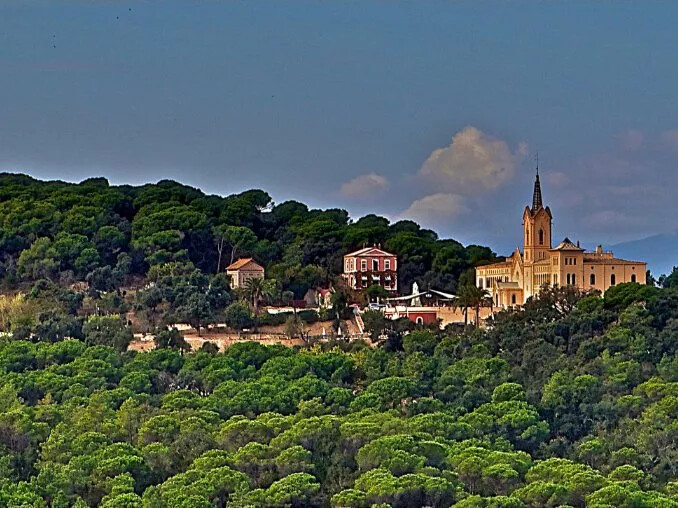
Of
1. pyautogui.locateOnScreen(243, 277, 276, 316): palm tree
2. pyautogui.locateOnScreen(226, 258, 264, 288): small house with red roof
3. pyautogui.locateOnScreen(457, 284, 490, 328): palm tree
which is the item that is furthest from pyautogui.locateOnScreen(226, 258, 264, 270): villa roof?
pyautogui.locateOnScreen(457, 284, 490, 328): palm tree

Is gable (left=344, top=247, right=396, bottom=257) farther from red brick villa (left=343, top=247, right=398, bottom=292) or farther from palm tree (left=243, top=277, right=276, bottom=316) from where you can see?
A: palm tree (left=243, top=277, right=276, bottom=316)

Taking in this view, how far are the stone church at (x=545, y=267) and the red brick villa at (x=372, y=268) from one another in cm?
360

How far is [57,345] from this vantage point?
4512cm

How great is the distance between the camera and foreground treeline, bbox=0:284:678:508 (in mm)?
33562

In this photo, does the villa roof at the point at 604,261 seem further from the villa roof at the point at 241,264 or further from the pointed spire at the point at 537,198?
the villa roof at the point at 241,264

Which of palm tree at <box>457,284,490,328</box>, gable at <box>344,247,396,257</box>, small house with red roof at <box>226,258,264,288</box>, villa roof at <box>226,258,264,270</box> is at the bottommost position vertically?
palm tree at <box>457,284,490,328</box>

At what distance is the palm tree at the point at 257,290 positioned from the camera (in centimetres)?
5269

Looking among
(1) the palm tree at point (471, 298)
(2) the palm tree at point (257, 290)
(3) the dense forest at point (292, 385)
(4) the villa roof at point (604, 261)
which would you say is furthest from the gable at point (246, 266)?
(4) the villa roof at point (604, 261)

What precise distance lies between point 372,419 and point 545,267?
53.8 ft

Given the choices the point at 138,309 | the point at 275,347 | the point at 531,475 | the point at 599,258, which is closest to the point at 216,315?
the point at 138,309

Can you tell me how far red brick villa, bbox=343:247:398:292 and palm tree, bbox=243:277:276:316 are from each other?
4.25 meters

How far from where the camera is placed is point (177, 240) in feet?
187

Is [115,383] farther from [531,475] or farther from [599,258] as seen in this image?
[599,258]

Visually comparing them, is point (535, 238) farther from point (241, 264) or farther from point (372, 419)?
point (372, 419)
